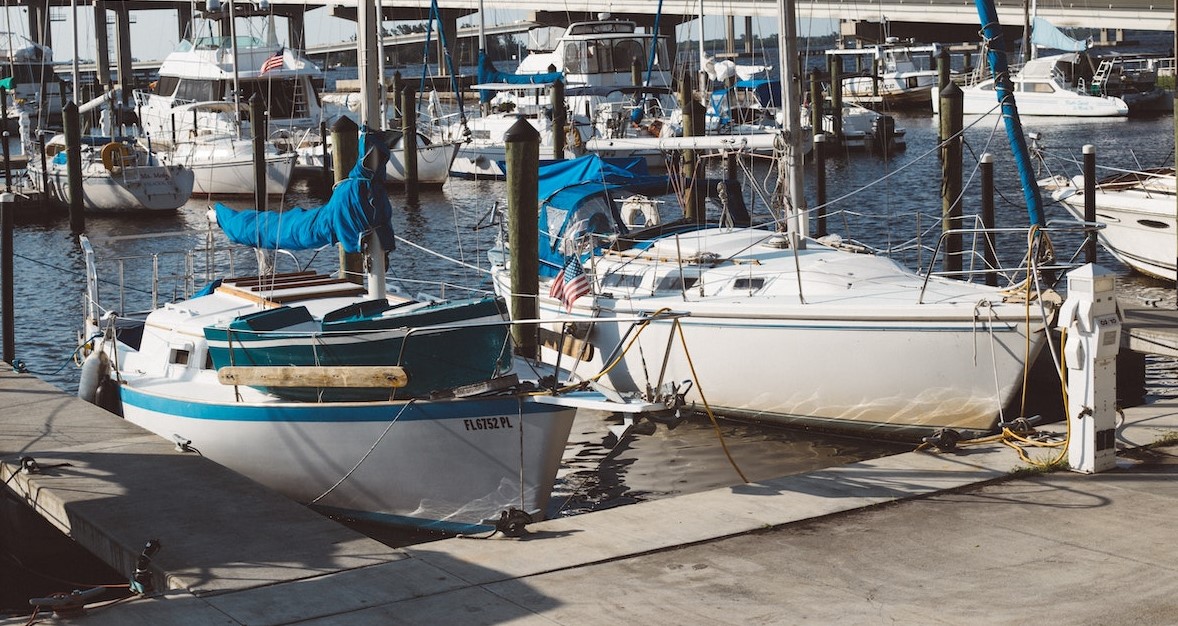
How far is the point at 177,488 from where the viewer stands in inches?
447

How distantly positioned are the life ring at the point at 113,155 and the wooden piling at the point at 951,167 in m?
25.0

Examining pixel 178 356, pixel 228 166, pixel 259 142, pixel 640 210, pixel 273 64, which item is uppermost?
pixel 273 64

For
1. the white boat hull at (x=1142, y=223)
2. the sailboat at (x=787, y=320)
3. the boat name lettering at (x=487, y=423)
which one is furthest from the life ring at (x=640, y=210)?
the white boat hull at (x=1142, y=223)

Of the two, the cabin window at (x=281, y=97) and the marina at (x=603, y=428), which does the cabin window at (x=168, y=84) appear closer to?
the cabin window at (x=281, y=97)

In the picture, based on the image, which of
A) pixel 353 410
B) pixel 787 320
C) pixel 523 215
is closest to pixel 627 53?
pixel 523 215

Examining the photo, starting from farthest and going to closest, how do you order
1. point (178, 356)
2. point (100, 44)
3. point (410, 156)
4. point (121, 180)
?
point (100, 44) → point (410, 156) → point (121, 180) → point (178, 356)

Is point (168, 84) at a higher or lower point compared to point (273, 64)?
lower

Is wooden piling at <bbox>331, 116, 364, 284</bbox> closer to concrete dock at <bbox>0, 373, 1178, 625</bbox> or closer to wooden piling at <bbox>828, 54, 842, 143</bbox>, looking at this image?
concrete dock at <bbox>0, 373, 1178, 625</bbox>

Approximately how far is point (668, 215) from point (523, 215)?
61.6ft

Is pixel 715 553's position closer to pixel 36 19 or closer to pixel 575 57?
pixel 575 57

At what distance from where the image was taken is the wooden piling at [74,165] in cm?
3503

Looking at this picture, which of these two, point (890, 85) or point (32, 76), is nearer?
point (890, 85)

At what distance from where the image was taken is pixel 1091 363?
35.1 ft

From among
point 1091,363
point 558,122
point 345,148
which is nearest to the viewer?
point 1091,363
